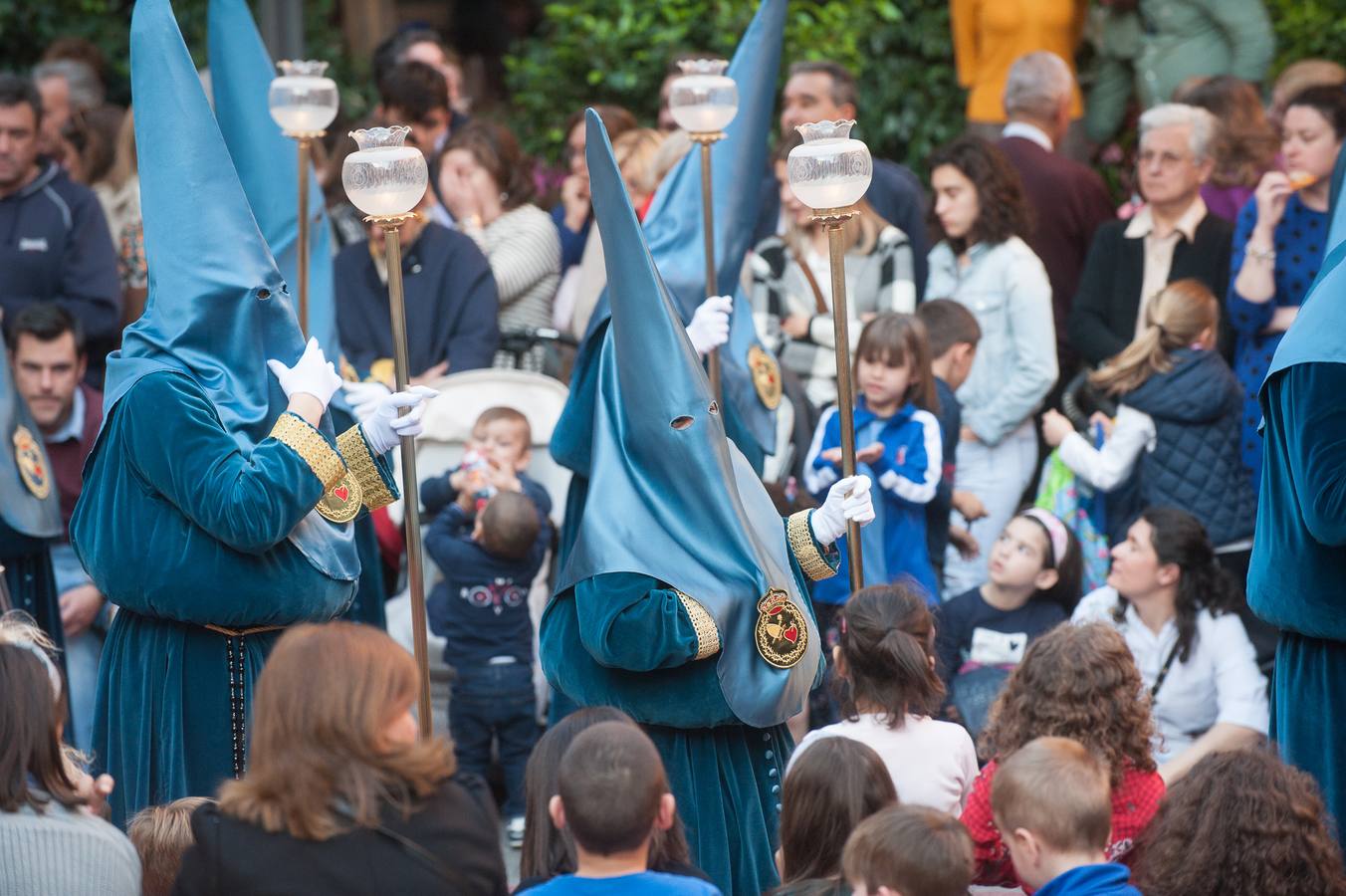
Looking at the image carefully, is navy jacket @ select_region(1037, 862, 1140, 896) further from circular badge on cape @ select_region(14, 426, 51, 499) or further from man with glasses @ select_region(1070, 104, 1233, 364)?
man with glasses @ select_region(1070, 104, 1233, 364)

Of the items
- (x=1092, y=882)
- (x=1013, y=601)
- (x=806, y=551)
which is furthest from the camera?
(x=1013, y=601)

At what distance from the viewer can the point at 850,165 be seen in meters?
4.00

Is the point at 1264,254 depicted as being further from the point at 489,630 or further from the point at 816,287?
the point at 489,630

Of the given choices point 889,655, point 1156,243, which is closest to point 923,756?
point 889,655

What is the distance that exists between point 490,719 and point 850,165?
2.30 metres

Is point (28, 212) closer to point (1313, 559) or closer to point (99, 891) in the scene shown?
point (99, 891)

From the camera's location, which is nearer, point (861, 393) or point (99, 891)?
point (99, 891)

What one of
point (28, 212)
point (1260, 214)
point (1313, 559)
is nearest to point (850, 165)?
point (1313, 559)

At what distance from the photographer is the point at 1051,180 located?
7094 millimetres

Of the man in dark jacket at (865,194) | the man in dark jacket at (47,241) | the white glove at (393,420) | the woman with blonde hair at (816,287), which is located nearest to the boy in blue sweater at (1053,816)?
the white glove at (393,420)

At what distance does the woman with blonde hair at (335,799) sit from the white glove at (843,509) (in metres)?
1.43

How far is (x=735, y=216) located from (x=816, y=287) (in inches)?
52.2

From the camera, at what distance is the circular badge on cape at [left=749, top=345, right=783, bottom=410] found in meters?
5.08

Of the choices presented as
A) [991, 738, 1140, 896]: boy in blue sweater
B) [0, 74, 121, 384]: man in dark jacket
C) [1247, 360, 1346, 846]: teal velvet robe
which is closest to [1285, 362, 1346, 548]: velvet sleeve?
[1247, 360, 1346, 846]: teal velvet robe
